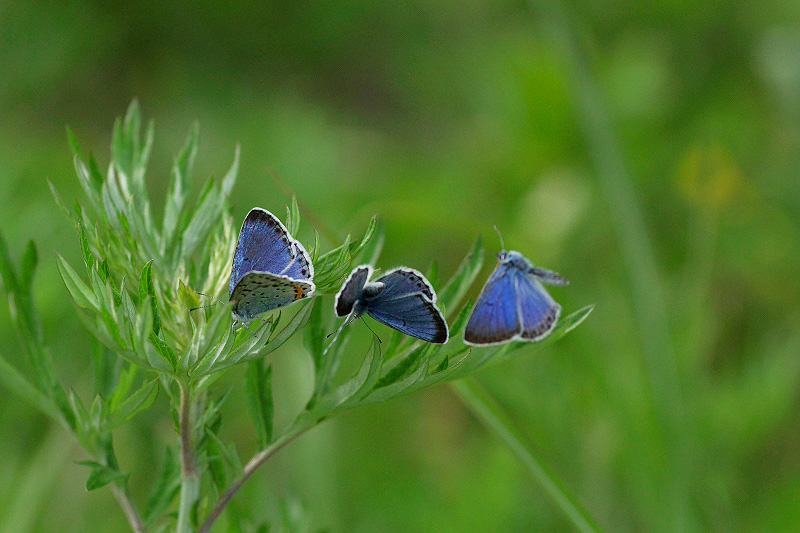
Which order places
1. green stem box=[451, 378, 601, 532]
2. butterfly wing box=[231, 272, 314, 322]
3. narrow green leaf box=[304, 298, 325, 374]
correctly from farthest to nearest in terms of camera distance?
1. green stem box=[451, 378, 601, 532]
2. narrow green leaf box=[304, 298, 325, 374]
3. butterfly wing box=[231, 272, 314, 322]

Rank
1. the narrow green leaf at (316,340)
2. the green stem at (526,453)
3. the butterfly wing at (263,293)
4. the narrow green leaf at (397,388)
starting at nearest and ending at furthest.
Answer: the butterfly wing at (263,293) < the narrow green leaf at (397,388) < the narrow green leaf at (316,340) < the green stem at (526,453)

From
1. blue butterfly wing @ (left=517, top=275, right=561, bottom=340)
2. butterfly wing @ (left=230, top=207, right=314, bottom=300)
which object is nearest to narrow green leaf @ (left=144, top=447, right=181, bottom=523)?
butterfly wing @ (left=230, top=207, right=314, bottom=300)

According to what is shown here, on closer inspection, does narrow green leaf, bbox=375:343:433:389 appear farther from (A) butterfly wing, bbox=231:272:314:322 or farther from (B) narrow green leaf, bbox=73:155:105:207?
(B) narrow green leaf, bbox=73:155:105:207

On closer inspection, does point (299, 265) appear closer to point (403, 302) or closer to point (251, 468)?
point (403, 302)

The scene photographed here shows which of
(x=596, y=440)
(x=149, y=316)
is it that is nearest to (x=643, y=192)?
(x=596, y=440)

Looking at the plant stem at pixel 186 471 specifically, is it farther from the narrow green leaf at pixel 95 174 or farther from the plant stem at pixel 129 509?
the narrow green leaf at pixel 95 174

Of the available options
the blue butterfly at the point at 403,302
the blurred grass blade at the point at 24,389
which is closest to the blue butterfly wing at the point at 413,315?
the blue butterfly at the point at 403,302
